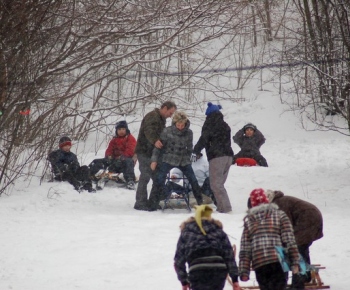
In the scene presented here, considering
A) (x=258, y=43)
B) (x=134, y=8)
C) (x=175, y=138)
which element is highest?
(x=258, y=43)

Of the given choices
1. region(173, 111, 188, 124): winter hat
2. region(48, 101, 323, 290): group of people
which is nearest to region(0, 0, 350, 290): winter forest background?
region(48, 101, 323, 290): group of people

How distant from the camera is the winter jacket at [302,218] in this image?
8.02 meters

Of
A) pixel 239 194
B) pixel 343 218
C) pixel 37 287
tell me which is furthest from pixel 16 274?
pixel 239 194

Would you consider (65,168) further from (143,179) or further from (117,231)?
(117,231)

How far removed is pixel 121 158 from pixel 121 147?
0.30 metres

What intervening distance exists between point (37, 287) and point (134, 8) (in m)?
7.74

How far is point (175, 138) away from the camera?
13164mm

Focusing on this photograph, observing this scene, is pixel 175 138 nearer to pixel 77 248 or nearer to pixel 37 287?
pixel 77 248

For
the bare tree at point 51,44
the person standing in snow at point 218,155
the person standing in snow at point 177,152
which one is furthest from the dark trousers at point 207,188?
the bare tree at point 51,44

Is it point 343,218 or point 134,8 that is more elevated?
point 134,8

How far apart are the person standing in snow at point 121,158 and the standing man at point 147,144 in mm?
1748

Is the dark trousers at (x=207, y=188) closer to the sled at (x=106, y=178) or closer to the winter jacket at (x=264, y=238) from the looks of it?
the sled at (x=106, y=178)

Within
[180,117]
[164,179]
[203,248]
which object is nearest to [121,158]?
[164,179]

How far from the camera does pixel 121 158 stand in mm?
15820
